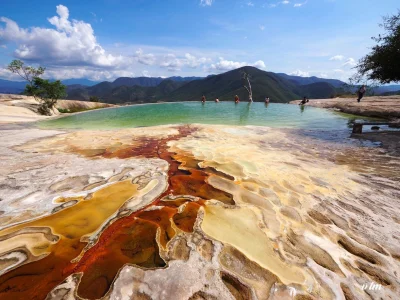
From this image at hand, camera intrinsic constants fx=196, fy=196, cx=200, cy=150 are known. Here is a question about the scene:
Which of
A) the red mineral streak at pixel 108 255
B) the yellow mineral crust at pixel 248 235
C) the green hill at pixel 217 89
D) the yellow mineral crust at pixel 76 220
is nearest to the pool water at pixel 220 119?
the yellow mineral crust at pixel 76 220

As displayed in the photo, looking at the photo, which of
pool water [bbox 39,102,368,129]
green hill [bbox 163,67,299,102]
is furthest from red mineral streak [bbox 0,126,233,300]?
green hill [bbox 163,67,299,102]

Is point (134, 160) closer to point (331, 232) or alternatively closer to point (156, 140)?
point (156, 140)

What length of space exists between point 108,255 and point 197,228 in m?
1.21

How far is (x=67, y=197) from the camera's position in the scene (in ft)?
12.2

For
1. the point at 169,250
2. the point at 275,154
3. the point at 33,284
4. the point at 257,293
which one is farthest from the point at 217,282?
the point at 275,154

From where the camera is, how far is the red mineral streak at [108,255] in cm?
204

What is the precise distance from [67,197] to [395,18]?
17842 mm

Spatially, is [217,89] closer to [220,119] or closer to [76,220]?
[220,119]

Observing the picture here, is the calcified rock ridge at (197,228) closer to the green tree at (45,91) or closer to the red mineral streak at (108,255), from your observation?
the red mineral streak at (108,255)

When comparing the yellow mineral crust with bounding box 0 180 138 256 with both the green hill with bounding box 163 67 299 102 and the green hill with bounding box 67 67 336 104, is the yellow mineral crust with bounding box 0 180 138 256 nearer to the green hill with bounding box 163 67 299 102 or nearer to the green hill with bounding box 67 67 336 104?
the green hill with bounding box 163 67 299 102

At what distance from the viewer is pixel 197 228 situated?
2.92m

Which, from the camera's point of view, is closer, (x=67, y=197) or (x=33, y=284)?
(x=33, y=284)

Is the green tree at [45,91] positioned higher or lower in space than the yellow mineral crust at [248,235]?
higher

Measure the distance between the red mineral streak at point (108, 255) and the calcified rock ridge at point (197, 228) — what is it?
1 cm
